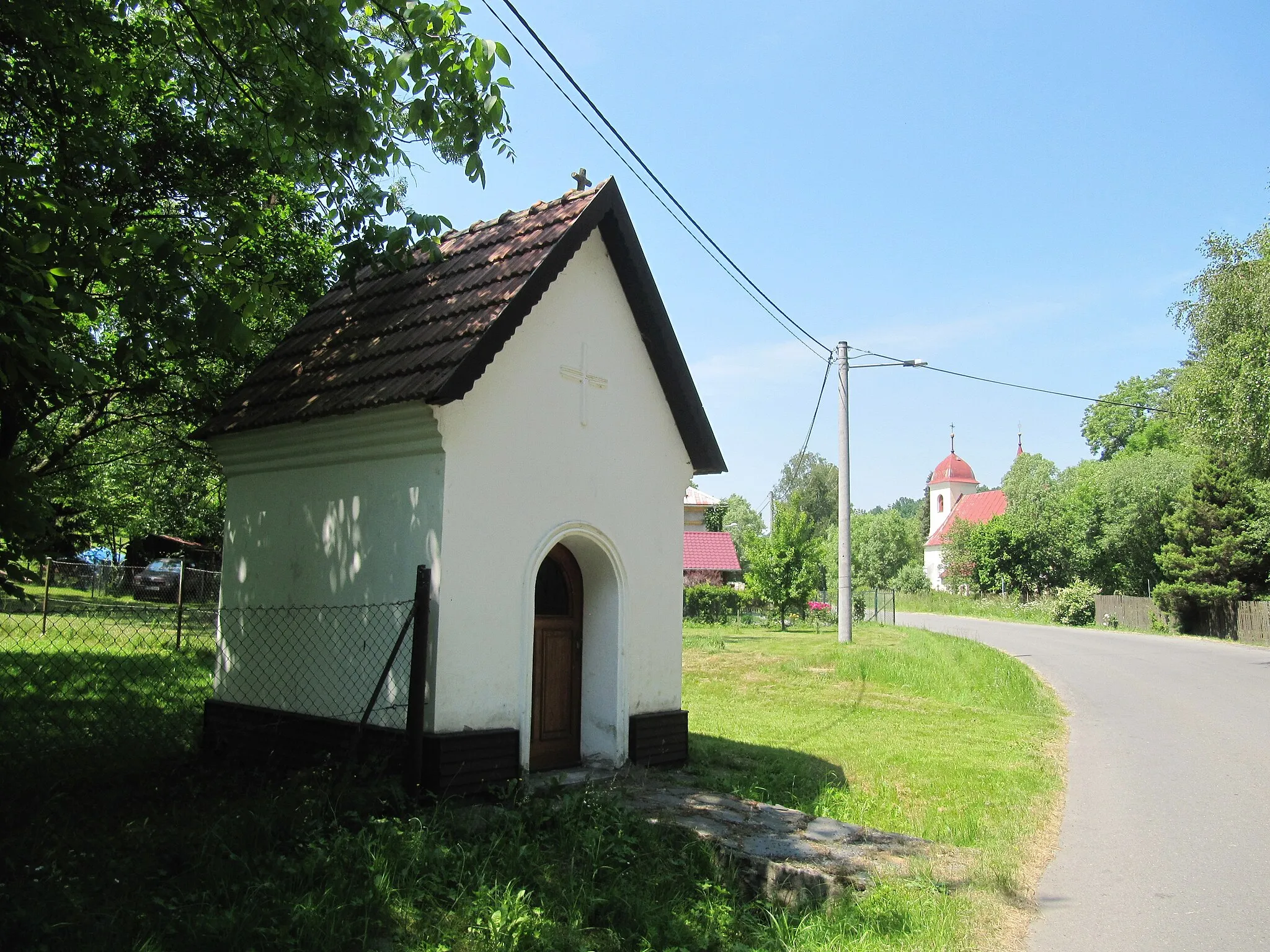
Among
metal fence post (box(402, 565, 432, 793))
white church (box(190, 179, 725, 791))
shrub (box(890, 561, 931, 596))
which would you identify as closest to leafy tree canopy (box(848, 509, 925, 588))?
shrub (box(890, 561, 931, 596))

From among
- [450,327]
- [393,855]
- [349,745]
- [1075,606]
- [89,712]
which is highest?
[450,327]

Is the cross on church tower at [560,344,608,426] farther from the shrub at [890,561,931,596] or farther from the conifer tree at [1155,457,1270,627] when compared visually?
the shrub at [890,561,931,596]

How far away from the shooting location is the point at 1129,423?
73.2 meters

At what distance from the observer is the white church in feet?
23.6

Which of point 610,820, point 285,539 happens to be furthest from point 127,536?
point 610,820

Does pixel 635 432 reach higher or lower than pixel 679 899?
higher

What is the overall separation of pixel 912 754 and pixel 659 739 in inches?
146

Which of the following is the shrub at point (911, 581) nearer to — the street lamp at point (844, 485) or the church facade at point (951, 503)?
the church facade at point (951, 503)

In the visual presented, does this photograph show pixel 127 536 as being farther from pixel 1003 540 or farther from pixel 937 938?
pixel 1003 540

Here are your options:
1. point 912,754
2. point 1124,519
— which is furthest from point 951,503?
point 912,754

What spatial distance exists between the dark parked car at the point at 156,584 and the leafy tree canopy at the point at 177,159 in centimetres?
879

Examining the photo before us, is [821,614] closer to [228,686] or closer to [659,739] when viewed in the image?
[659,739]

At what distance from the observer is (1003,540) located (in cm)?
5388

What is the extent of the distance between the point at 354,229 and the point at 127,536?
3427cm
